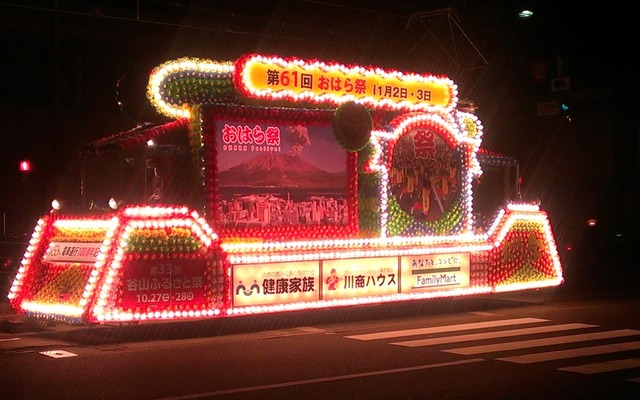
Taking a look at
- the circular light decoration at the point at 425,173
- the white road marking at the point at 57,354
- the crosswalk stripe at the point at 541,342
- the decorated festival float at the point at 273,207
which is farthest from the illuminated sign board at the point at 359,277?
the white road marking at the point at 57,354

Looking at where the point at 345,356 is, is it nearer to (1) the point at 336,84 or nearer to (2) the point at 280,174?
(2) the point at 280,174

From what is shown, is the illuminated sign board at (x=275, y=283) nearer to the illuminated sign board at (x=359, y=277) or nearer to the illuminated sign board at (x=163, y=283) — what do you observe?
the illuminated sign board at (x=359, y=277)

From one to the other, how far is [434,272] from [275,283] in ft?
11.2

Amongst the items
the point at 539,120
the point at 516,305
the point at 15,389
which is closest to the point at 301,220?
the point at 516,305

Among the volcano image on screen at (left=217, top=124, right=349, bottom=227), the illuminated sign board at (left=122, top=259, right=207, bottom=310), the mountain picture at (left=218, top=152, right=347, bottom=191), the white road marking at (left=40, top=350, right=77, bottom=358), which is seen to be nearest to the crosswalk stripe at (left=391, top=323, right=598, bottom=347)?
the illuminated sign board at (left=122, top=259, right=207, bottom=310)

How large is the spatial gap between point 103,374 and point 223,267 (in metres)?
3.65

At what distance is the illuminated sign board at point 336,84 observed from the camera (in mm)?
13258

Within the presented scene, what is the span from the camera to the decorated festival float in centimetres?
1216

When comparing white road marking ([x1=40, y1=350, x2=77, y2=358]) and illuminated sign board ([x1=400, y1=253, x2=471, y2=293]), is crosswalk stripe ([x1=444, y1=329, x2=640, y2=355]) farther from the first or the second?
white road marking ([x1=40, y1=350, x2=77, y2=358])

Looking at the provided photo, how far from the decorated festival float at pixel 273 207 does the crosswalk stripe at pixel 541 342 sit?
3.39 meters

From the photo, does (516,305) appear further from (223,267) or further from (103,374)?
(103,374)

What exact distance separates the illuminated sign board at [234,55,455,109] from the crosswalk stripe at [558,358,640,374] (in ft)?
20.8

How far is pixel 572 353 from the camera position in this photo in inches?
414

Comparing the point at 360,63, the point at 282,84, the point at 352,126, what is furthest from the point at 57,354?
the point at 360,63
